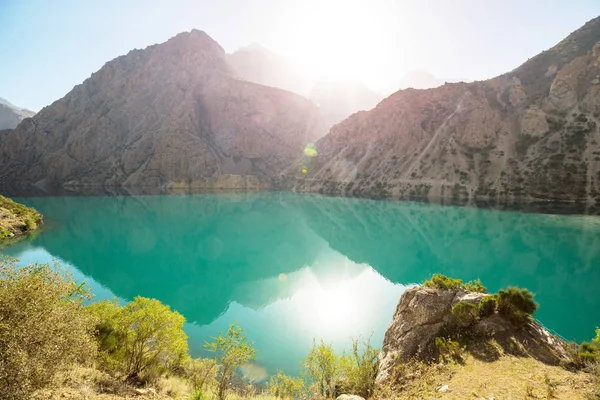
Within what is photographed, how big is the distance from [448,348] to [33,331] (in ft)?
45.7

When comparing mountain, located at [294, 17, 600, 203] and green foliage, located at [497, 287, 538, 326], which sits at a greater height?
mountain, located at [294, 17, 600, 203]

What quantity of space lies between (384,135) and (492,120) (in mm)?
40273

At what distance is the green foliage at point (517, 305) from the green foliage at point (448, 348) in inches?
109

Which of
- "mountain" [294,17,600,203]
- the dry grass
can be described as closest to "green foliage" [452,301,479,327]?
the dry grass

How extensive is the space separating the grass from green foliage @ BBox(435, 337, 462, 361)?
62387mm

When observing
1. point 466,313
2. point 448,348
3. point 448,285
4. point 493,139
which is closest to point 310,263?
point 448,285

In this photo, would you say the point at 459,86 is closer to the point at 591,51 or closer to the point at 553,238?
the point at 591,51

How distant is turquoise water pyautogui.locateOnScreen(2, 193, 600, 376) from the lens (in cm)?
2561

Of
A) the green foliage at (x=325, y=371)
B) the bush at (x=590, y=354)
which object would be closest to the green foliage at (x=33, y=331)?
the green foliage at (x=325, y=371)

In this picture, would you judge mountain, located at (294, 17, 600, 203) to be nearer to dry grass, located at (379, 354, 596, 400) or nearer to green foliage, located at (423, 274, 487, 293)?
green foliage, located at (423, 274, 487, 293)

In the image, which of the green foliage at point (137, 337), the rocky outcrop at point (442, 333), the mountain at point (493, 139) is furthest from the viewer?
the mountain at point (493, 139)

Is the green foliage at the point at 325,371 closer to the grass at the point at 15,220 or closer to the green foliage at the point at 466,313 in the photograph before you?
the green foliage at the point at 466,313

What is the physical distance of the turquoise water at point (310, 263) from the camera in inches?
1008

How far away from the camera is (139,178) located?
18062cm
